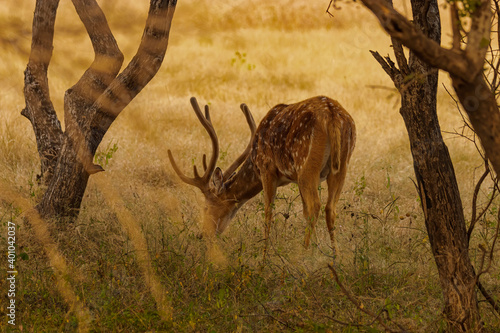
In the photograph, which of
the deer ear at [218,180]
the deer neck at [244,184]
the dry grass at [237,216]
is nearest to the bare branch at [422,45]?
the dry grass at [237,216]

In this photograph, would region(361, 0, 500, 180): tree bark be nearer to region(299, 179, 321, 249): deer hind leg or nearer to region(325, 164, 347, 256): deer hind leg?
region(299, 179, 321, 249): deer hind leg

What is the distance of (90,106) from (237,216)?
2.02 metres

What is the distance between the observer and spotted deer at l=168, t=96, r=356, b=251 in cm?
558

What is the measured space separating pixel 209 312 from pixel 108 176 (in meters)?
4.21

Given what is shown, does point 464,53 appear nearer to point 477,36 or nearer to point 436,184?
point 477,36

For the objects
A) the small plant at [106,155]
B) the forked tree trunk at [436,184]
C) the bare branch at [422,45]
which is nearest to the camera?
the bare branch at [422,45]

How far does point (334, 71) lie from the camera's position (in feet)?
50.0

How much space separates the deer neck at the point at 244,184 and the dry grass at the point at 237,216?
34 centimetres

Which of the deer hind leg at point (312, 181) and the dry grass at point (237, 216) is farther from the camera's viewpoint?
the deer hind leg at point (312, 181)

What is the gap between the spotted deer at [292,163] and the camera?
18.3ft

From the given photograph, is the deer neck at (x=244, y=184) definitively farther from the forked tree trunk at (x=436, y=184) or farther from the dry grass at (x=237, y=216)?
the forked tree trunk at (x=436, y=184)

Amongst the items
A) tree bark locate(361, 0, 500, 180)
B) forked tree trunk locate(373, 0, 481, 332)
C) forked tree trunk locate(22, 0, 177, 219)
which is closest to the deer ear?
forked tree trunk locate(22, 0, 177, 219)

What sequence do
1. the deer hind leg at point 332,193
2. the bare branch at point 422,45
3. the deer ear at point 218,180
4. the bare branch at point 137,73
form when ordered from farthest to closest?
1. the deer ear at point 218,180
2. the bare branch at point 137,73
3. the deer hind leg at point 332,193
4. the bare branch at point 422,45

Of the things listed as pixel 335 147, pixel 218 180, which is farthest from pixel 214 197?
pixel 335 147
